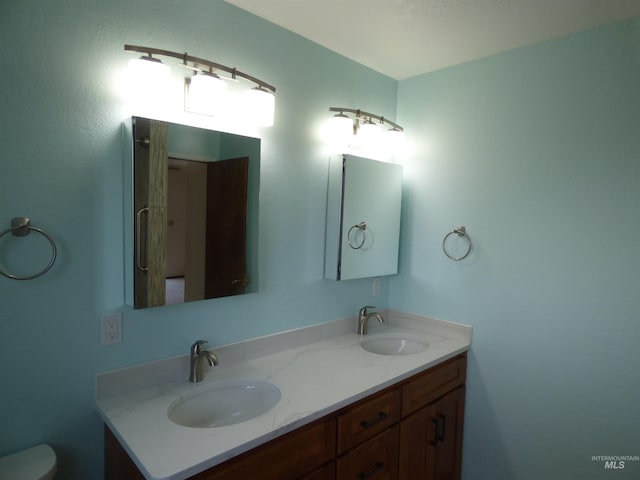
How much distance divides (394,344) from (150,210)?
59.6 inches

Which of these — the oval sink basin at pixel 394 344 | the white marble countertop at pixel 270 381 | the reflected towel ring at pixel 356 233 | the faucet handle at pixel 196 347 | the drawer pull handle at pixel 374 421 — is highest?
the reflected towel ring at pixel 356 233

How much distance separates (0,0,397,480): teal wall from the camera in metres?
1.17

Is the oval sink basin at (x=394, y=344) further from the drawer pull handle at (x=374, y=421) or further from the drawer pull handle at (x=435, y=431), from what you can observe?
the drawer pull handle at (x=374, y=421)

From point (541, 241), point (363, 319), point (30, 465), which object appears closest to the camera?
point (30, 465)

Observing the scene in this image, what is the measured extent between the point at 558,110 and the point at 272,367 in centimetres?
178

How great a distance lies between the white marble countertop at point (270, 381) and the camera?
108 cm

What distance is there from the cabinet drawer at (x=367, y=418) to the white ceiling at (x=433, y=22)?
1619 millimetres

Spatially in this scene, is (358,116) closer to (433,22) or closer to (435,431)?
(433,22)

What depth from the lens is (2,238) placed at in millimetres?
1146

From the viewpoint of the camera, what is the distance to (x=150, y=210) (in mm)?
1397

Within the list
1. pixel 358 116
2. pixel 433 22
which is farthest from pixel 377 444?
pixel 433 22

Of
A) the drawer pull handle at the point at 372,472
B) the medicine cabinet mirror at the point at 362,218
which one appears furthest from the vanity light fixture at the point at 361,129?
the drawer pull handle at the point at 372,472

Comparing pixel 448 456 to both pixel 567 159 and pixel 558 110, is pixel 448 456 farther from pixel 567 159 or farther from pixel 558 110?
pixel 558 110

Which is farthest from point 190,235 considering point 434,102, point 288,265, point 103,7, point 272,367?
point 434,102
